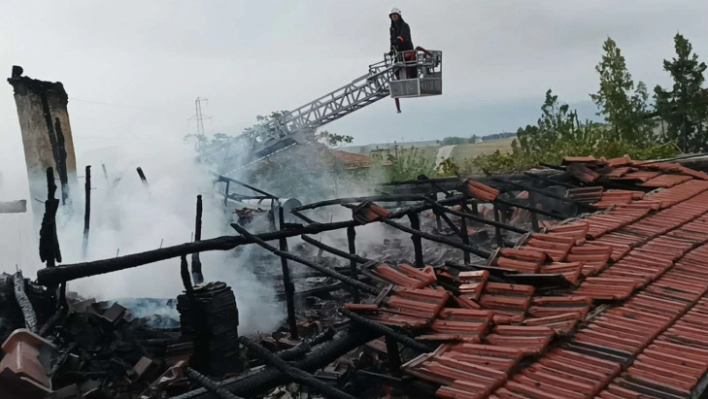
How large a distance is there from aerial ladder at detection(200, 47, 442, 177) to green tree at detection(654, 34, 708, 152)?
2057 centimetres

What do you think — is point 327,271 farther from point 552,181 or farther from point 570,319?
point 552,181

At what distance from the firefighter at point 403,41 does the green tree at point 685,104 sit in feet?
69.5

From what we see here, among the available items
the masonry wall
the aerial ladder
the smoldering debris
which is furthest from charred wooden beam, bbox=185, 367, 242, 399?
the aerial ladder

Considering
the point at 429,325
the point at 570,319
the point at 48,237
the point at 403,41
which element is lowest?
the point at 570,319

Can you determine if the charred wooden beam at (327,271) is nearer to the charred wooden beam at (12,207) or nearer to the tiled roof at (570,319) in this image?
the tiled roof at (570,319)

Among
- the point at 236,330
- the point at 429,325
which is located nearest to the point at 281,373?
the point at 429,325

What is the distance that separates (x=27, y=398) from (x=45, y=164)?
1004cm

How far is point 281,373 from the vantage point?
12.3 feet

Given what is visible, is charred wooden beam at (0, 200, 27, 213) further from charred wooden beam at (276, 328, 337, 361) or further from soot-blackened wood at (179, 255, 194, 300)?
charred wooden beam at (276, 328, 337, 361)

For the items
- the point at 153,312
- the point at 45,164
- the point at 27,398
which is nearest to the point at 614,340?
the point at 27,398

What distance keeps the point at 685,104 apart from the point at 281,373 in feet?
120

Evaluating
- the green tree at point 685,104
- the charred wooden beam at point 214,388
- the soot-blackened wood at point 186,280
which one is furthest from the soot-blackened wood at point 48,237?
the green tree at point 685,104

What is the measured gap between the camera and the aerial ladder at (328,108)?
20297mm

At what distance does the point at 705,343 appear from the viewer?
445 cm
